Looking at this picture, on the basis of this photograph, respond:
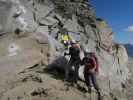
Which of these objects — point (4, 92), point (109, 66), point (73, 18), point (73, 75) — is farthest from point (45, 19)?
point (4, 92)

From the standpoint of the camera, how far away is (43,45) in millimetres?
22328

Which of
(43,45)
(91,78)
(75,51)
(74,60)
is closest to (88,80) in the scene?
(91,78)

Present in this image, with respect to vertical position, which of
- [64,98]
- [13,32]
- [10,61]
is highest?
[13,32]

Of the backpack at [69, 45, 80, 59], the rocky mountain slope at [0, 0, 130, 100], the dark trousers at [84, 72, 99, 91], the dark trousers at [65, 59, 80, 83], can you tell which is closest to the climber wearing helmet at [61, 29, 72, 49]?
the rocky mountain slope at [0, 0, 130, 100]

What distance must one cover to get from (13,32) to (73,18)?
13.5m

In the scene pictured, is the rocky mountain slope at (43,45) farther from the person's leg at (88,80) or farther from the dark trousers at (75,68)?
the dark trousers at (75,68)

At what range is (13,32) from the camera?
2273cm

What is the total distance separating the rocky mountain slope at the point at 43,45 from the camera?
17578mm

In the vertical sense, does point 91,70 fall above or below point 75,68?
above

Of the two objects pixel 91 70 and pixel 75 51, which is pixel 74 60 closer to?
pixel 75 51

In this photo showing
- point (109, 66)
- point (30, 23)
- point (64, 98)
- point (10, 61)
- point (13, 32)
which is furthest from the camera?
point (109, 66)

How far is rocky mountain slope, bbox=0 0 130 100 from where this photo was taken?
17578mm

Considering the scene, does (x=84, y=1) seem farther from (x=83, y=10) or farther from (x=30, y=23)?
(x=30, y=23)

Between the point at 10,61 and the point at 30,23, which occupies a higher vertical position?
the point at 30,23
